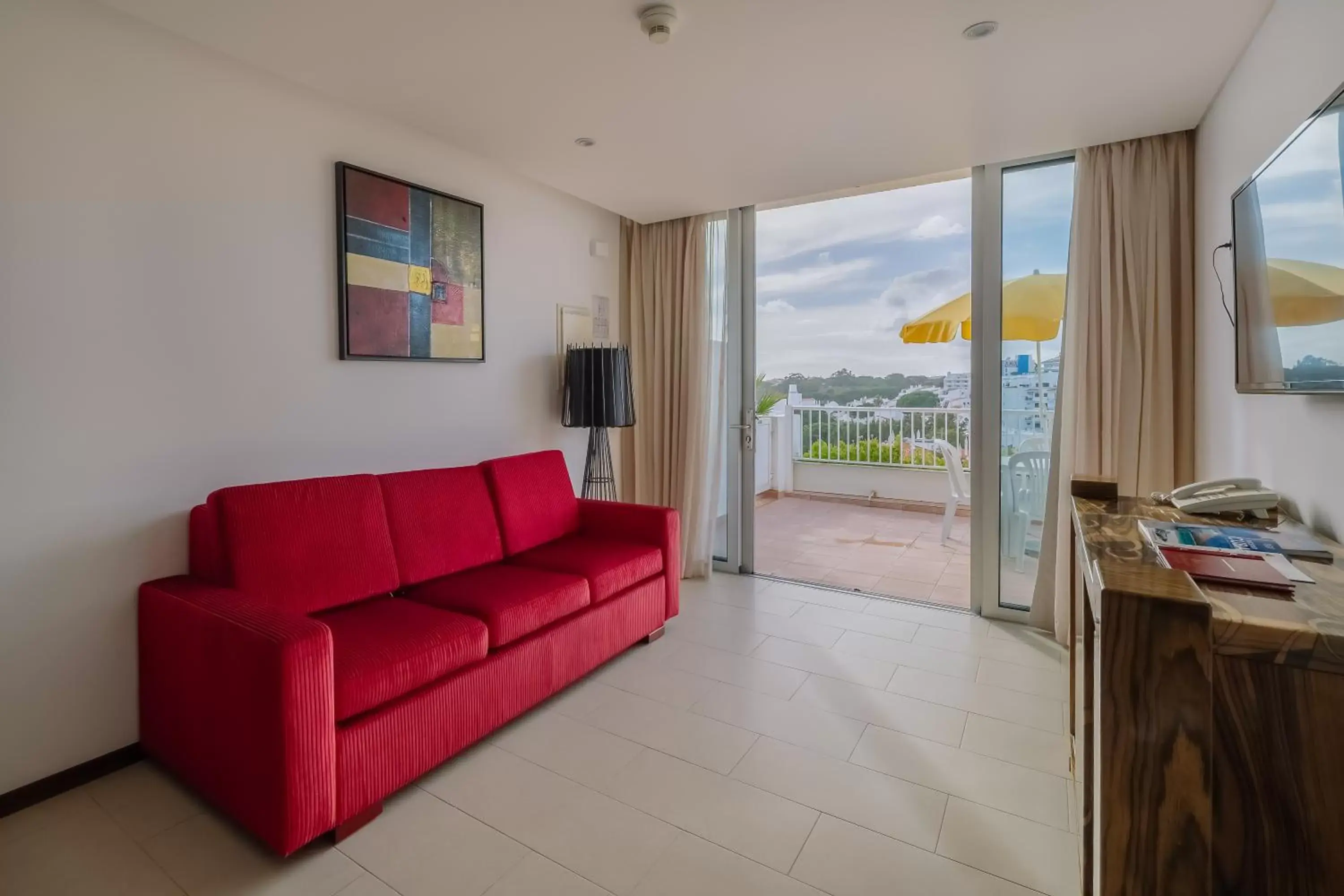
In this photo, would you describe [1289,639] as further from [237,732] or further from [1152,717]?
[237,732]

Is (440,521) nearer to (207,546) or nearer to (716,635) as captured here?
(207,546)

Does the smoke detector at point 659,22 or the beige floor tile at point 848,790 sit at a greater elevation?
the smoke detector at point 659,22

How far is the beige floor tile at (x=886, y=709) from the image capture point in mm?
2400

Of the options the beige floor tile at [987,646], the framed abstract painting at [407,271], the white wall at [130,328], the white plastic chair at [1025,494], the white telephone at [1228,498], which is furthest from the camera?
the white plastic chair at [1025,494]

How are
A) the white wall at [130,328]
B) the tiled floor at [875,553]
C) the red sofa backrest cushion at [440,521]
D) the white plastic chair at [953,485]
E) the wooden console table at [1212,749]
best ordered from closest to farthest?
the wooden console table at [1212,749] → the white wall at [130,328] → the red sofa backrest cushion at [440,521] → the tiled floor at [875,553] → the white plastic chair at [953,485]

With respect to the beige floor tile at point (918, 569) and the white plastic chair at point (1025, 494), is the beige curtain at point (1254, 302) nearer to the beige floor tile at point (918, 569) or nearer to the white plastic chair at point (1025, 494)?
the white plastic chair at point (1025, 494)

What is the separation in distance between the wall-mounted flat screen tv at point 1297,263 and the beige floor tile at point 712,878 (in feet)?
5.60

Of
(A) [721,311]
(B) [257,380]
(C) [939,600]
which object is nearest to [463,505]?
(B) [257,380]

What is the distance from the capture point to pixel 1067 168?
3234mm

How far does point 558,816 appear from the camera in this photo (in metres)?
1.93

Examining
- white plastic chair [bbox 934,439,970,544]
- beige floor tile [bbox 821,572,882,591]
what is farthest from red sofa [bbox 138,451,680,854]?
white plastic chair [bbox 934,439,970,544]

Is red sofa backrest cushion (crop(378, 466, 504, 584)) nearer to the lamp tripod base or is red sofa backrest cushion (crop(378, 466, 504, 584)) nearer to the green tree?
the lamp tripod base

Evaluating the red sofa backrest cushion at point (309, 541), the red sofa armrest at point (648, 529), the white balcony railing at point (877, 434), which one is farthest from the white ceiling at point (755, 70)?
the white balcony railing at point (877, 434)

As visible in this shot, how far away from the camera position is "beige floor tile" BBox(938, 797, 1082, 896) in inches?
65.5
